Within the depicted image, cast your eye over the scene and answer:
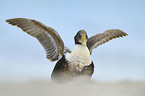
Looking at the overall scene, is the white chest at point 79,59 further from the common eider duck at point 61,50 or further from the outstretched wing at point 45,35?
the outstretched wing at point 45,35

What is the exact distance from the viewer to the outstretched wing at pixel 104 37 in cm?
233

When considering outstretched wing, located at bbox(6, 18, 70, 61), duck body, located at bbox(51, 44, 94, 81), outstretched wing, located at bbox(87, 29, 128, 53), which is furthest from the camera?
outstretched wing, located at bbox(87, 29, 128, 53)

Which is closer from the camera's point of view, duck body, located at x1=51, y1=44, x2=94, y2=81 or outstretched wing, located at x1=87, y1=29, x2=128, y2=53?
duck body, located at x1=51, y1=44, x2=94, y2=81

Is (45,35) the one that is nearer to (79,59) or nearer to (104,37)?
(79,59)

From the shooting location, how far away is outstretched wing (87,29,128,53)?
7.63 ft

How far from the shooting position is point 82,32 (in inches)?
72.1

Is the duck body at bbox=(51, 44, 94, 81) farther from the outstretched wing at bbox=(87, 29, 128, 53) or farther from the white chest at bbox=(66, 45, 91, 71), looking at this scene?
the outstretched wing at bbox=(87, 29, 128, 53)

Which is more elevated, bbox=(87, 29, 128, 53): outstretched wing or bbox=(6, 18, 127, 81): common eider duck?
bbox=(87, 29, 128, 53): outstretched wing

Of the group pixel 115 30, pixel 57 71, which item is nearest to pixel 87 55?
pixel 57 71

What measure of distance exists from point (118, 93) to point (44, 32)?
1641 mm

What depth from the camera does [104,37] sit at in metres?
2.38

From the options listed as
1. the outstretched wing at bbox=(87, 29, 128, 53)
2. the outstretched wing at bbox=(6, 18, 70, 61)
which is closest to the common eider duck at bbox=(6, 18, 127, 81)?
the outstretched wing at bbox=(6, 18, 70, 61)

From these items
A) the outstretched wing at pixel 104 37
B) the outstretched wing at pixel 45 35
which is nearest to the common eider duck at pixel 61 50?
the outstretched wing at pixel 45 35

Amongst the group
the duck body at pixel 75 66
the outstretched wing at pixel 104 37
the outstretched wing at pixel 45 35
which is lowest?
the duck body at pixel 75 66
